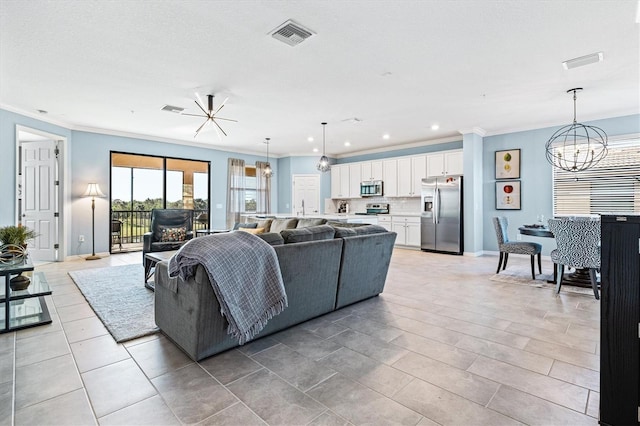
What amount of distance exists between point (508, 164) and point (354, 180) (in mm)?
3900

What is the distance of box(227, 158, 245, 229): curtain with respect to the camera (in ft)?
28.9

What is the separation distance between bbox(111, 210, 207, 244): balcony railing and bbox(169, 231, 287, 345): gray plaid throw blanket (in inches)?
259

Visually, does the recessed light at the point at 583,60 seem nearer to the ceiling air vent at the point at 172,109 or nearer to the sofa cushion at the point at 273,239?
the sofa cushion at the point at 273,239

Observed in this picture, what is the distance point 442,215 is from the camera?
283 inches

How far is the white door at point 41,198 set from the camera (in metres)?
6.05

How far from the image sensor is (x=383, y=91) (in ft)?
14.7

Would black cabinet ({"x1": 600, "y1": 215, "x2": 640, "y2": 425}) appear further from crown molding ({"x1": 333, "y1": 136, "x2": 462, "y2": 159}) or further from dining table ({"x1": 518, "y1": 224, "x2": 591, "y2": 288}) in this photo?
crown molding ({"x1": 333, "y1": 136, "x2": 462, "y2": 159})

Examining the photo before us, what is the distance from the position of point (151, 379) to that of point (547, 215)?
23.1ft

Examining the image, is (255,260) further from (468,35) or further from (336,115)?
(336,115)

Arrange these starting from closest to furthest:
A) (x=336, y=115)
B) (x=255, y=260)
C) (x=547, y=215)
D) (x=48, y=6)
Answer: (x=255, y=260)
(x=48, y=6)
(x=336, y=115)
(x=547, y=215)

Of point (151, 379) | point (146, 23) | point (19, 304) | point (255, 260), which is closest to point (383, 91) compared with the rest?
point (146, 23)

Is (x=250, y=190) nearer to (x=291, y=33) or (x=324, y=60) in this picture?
(x=324, y=60)

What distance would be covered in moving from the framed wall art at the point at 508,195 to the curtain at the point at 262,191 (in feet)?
19.7

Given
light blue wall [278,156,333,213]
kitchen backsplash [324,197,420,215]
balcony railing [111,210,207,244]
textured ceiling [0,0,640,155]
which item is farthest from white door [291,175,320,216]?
textured ceiling [0,0,640,155]
